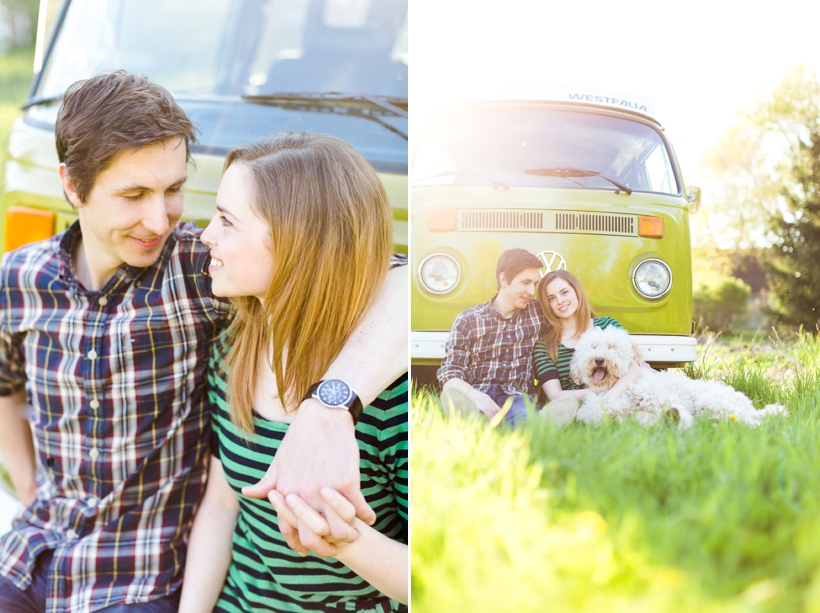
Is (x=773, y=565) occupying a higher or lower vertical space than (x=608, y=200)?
lower

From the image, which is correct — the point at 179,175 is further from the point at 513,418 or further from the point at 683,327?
the point at 683,327

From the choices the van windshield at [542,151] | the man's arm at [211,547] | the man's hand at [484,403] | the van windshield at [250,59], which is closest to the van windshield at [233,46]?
the van windshield at [250,59]

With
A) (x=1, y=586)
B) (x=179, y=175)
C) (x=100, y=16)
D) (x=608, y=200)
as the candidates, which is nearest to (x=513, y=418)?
(x=608, y=200)

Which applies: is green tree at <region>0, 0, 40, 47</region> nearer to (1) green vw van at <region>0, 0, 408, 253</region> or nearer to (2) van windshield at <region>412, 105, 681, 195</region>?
(1) green vw van at <region>0, 0, 408, 253</region>

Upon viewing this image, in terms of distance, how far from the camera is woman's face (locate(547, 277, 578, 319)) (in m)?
1.13

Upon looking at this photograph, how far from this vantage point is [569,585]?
1012mm

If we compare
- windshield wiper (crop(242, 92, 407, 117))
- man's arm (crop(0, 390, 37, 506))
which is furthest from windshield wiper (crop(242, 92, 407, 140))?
man's arm (crop(0, 390, 37, 506))

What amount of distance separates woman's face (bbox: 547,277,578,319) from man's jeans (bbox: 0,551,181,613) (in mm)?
1112

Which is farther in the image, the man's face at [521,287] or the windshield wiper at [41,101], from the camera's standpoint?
the windshield wiper at [41,101]

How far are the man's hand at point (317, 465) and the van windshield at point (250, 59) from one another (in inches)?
26.4

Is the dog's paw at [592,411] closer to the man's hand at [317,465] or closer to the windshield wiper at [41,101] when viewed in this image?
the man's hand at [317,465]

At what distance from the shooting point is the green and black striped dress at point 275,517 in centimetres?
125

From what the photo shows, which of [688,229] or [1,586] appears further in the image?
[1,586]

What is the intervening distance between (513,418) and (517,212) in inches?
14.9
